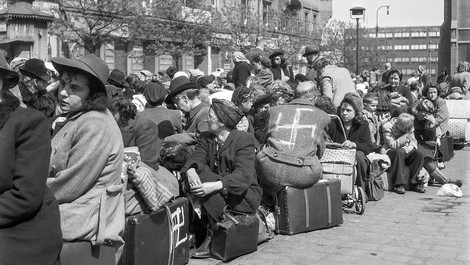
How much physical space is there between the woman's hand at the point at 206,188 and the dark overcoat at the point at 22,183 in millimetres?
3083

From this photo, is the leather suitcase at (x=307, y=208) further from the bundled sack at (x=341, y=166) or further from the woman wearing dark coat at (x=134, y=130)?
the woman wearing dark coat at (x=134, y=130)

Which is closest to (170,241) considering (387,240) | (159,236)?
(159,236)

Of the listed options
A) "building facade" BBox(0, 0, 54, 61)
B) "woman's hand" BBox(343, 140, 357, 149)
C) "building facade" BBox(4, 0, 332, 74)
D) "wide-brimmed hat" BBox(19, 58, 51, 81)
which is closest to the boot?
"wide-brimmed hat" BBox(19, 58, 51, 81)

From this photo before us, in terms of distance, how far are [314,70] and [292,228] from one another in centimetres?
510

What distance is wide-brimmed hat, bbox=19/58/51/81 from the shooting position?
295 inches

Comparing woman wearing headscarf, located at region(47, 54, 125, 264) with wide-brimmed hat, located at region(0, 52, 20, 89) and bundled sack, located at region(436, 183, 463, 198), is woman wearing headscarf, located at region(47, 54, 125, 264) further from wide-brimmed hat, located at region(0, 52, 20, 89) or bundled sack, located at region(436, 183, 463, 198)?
bundled sack, located at region(436, 183, 463, 198)

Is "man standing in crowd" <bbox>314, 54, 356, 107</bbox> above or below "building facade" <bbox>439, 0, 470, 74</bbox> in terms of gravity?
below

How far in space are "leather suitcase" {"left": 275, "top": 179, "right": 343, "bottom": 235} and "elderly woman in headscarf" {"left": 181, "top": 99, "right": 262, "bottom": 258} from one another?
0.82 metres

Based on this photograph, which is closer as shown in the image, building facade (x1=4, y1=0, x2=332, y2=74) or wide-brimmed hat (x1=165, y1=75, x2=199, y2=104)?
wide-brimmed hat (x1=165, y1=75, x2=199, y2=104)

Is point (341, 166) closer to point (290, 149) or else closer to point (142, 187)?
point (290, 149)

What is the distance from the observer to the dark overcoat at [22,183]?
361cm

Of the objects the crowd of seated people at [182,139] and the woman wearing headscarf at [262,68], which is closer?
the crowd of seated people at [182,139]

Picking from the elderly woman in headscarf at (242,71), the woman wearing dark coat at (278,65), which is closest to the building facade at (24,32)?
the elderly woman in headscarf at (242,71)


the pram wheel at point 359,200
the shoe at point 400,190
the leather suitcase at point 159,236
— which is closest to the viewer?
the leather suitcase at point 159,236
